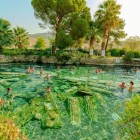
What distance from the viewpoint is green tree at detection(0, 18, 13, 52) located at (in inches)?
2382

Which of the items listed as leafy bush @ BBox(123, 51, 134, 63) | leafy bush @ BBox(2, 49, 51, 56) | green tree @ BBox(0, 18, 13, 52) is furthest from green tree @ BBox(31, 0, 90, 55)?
leafy bush @ BBox(123, 51, 134, 63)

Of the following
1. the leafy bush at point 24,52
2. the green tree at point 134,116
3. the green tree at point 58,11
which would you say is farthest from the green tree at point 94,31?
the green tree at point 134,116

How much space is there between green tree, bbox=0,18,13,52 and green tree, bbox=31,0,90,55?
326 inches

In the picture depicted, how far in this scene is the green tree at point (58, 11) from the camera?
61906 millimetres

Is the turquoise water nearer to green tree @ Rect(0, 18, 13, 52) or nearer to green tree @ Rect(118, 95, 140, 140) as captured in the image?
green tree @ Rect(118, 95, 140, 140)

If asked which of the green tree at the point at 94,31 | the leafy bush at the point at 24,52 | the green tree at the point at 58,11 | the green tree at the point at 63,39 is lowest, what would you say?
the leafy bush at the point at 24,52

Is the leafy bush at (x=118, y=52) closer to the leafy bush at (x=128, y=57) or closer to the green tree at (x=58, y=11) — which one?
the leafy bush at (x=128, y=57)

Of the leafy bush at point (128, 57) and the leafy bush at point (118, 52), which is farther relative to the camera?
the leafy bush at point (118, 52)

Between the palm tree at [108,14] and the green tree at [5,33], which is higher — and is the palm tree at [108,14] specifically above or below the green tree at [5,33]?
above

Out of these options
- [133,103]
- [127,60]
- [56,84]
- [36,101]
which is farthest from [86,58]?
[133,103]

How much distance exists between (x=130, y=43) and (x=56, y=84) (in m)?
59.4

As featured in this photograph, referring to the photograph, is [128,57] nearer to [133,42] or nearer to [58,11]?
[58,11]

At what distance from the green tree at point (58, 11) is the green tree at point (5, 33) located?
8.29 meters

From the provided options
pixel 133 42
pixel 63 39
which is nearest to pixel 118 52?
pixel 133 42
